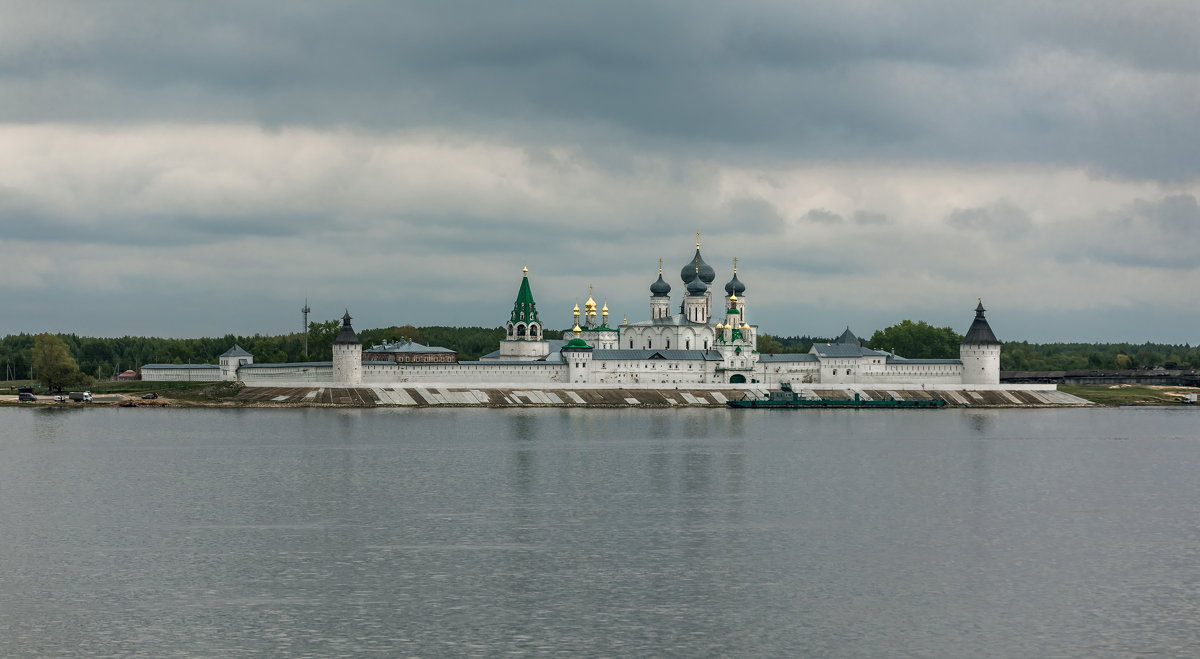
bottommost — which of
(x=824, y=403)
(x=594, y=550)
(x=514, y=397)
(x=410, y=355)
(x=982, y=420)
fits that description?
(x=594, y=550)

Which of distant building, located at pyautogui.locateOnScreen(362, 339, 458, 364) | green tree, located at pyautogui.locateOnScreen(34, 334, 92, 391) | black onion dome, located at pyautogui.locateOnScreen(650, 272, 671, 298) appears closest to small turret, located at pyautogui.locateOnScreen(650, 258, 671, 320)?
black onion dome, located at pyautogui.locateOnScreen(650, 272, 671, 298)

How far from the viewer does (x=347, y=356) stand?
96.0 meters

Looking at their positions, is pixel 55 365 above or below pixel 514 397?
above

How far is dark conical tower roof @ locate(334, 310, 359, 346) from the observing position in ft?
313

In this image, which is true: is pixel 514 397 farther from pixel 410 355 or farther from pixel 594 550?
pixel 594 550

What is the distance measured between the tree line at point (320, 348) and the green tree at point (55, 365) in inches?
267

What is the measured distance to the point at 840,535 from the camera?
32469 mm

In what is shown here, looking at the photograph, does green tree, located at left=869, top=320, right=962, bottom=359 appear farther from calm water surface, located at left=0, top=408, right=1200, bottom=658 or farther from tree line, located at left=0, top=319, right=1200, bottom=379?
calm water surface, located at left=0, top=408, right=1200, bottom=658

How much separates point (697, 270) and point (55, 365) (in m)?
50.2

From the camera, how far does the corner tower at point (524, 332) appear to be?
351ft

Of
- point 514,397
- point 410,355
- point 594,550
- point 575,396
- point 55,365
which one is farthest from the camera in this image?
point 410,355

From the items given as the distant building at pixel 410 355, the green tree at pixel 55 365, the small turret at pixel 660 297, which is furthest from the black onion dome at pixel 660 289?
the green tree at pixel 55 365

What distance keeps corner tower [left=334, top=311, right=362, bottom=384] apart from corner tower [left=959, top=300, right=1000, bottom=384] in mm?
46112

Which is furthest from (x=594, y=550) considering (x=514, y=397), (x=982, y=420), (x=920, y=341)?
(x=920, y=341)
